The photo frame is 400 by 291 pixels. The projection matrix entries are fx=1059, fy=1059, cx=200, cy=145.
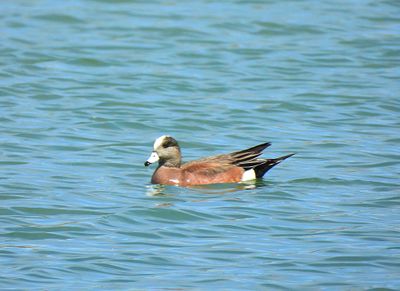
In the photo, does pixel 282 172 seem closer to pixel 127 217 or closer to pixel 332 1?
pixel 127 217

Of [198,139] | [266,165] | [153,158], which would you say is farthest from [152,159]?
[198,139]

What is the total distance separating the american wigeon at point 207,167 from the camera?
35.0 ft

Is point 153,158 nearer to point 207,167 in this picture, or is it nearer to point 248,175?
point 207,167

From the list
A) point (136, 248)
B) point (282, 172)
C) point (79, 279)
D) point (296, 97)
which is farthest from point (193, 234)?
point (296, 97)

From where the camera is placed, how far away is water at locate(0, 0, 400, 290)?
7.89 meters

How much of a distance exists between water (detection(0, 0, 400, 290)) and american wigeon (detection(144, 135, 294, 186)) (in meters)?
0.17

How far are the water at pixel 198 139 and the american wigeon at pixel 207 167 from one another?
0.17 m

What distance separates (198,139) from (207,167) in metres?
2.05

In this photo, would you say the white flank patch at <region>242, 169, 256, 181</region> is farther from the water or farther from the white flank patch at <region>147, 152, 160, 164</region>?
the white flank patch at <region>147, 152, 160, 164</region>

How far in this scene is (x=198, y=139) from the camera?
12.7 m

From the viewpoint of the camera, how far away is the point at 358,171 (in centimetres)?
1118

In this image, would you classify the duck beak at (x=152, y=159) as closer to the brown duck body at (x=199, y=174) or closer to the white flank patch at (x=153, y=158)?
the white flank patch at (x=153, y=158)

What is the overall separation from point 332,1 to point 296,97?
676cm

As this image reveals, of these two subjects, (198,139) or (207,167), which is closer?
(207,167)
